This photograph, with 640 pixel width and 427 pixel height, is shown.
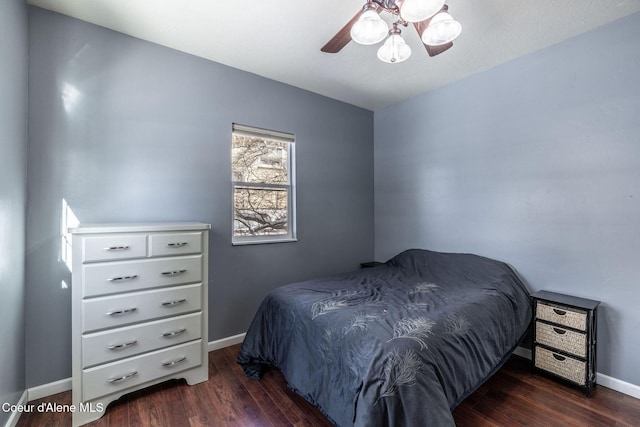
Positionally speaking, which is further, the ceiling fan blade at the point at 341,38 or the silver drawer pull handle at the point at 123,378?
the silver drawer pull handle at the point at 123,378

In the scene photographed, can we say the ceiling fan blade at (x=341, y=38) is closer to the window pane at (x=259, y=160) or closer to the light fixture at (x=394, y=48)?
the light fixture at (x=394, y=48)

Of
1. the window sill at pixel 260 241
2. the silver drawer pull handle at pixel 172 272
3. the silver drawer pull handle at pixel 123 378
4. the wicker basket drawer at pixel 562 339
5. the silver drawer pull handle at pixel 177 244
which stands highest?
the silver drawer pull handle at pixel 177 244

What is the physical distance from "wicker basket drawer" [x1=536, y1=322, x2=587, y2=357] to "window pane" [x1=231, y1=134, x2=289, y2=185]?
2590mm

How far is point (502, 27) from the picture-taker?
6.51 feet

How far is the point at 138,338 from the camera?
1.71 metres

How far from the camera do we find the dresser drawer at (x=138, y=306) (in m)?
1.58

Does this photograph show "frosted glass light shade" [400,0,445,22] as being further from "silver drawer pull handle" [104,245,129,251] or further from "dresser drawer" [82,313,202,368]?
"dresser drawer" [82,313,202,368]

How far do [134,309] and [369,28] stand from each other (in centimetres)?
212

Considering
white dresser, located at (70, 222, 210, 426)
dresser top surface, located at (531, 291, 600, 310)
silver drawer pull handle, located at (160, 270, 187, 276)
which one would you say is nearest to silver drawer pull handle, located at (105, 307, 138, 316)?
white dresser, located at (70, 222, 210, 426)

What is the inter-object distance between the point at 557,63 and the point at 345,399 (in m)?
2.92

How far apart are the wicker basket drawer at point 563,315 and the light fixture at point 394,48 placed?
2089 millimetres

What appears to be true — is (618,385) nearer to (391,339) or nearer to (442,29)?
(391,339)

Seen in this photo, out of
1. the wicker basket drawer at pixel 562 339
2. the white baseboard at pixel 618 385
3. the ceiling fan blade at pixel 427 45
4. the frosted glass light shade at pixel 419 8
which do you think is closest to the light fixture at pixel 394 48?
the ceiling fan blade at pixel 427 45

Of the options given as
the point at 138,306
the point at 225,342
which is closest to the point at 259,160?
the point at 138,306
